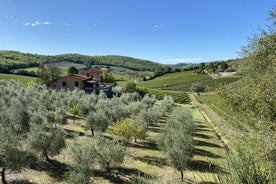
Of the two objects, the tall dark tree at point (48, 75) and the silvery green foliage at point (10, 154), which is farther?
the tall dark tree at point (48, 75)

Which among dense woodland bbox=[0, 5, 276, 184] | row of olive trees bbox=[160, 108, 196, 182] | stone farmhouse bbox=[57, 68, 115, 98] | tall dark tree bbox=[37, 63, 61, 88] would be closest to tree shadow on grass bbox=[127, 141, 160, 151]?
dense woodland bbox=[0, 5, 276, 184]

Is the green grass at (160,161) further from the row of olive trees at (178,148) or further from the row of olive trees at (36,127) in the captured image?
the row of olive trees at (36,127)

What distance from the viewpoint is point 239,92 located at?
2469 centimetres

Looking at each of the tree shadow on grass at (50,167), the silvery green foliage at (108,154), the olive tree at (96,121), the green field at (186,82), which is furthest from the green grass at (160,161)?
the green field at (186,82)

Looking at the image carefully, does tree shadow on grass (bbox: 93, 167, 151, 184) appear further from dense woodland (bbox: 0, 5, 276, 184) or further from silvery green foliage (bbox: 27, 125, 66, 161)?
silvery green foliage (bbox: 27, 125, 66, 161)

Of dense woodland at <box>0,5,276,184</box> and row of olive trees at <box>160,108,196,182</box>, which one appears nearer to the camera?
dense woodland at <box>0,5,276,184</box>

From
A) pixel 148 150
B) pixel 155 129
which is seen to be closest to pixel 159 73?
pixel 155 129

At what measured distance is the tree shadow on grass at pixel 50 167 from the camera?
20.9m

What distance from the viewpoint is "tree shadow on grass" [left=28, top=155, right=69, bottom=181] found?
20.9 metres

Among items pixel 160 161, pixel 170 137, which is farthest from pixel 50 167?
pixel 170 137

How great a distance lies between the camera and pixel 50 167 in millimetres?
22219

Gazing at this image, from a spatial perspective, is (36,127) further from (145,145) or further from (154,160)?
(145,145)

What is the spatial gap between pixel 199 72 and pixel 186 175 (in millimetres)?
147483

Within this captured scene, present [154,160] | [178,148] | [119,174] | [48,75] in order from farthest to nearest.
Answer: [48,75], [154,160], [119,174], [178,148]
